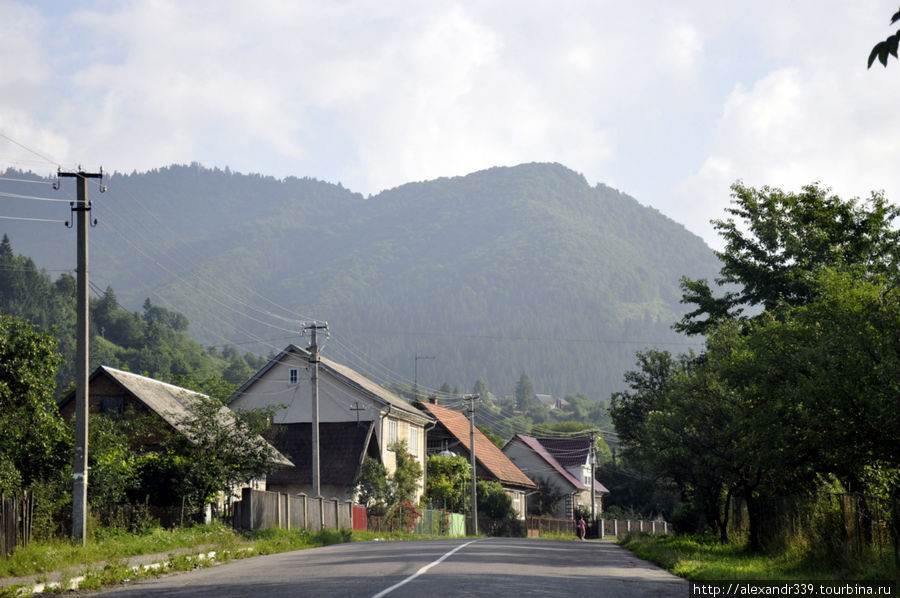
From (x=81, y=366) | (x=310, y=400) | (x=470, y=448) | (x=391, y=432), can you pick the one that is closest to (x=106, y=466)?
(x=81, y=366)

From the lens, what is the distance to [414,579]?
15.4 meters

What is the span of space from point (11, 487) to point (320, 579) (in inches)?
397

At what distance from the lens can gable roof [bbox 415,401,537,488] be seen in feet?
244

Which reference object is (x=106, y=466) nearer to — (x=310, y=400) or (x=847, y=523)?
(x=847, y=523)

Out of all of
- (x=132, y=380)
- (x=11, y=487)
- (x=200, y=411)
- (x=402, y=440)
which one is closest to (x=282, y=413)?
(x=402, y=440)

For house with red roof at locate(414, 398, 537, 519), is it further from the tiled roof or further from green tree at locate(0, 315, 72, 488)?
green tree at locate(0, 315, 72, 488)

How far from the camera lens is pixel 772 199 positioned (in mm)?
37031

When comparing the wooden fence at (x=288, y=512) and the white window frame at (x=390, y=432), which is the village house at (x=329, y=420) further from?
the wooden fence at (x=288, y=512)

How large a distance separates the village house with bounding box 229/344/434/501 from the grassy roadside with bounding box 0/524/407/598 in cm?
2073

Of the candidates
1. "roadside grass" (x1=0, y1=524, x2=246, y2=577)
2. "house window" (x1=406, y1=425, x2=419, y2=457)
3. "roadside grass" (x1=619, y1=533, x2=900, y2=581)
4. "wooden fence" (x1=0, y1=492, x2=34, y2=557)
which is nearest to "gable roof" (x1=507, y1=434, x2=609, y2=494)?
"house window" (x1=406, y1=425, x2=419, y2=457)

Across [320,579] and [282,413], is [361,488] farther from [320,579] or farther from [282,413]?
[320,579]

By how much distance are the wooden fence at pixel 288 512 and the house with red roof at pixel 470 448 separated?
26.9 m

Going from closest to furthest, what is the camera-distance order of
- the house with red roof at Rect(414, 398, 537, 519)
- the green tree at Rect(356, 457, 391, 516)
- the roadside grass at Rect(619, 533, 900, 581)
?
the roadside grass at Rect(619, 533, 900, 581), the green tree at Rect(356, 457, 391, 516), the house with red roof at Rect(414, 398, 537, 519)

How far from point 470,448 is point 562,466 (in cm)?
3209
